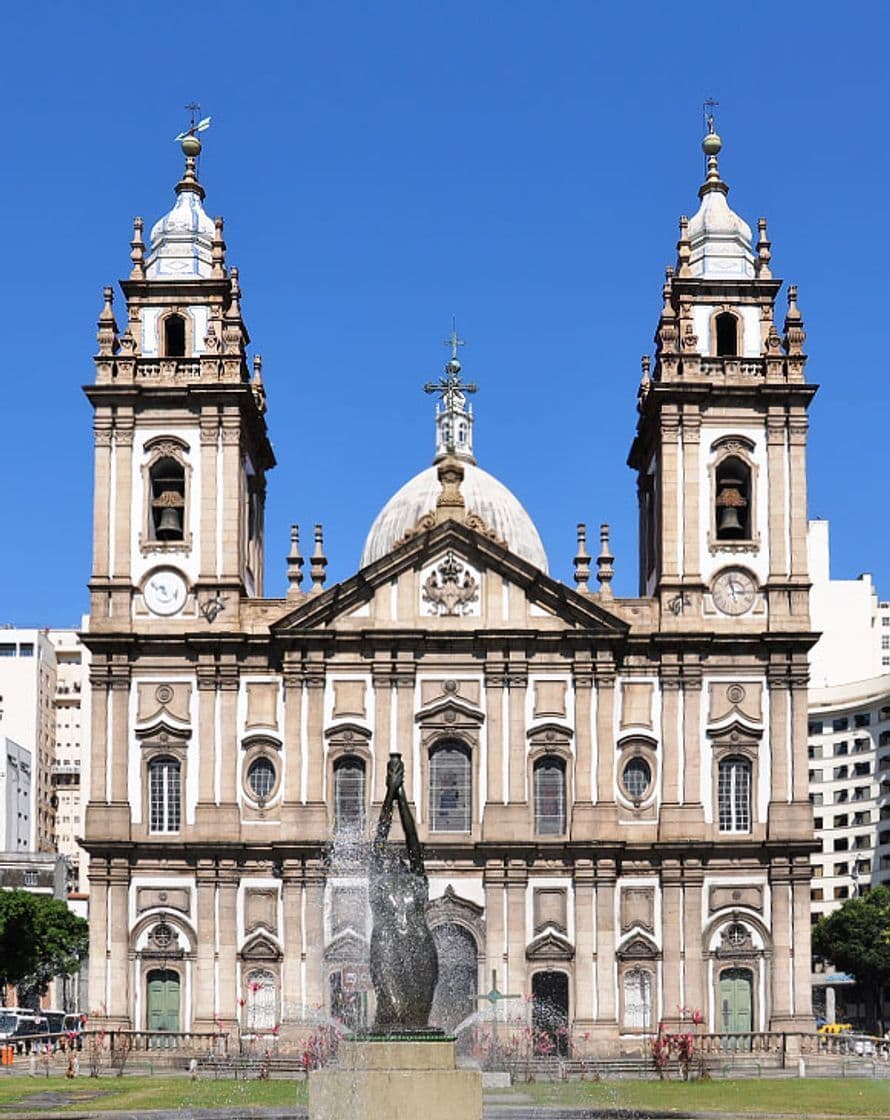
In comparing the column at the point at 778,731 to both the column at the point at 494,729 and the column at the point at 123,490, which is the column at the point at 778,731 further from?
the column at the point at 123,490

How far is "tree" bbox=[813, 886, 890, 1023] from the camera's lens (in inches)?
3516

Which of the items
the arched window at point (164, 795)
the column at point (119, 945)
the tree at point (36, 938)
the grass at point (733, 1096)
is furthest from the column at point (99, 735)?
the tree at point (36, 938)

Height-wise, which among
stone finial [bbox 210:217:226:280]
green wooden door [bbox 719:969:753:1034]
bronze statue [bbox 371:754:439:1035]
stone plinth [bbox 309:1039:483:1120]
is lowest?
green wooden door [bbox 719:969:753:1034]

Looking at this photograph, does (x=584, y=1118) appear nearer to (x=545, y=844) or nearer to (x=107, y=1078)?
(x=107, y=1078)

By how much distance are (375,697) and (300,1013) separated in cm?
882

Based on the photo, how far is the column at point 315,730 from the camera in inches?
Answer: 2346

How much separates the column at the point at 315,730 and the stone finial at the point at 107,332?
1110 centimetres

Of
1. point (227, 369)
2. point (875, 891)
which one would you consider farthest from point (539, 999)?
point (875, 891)

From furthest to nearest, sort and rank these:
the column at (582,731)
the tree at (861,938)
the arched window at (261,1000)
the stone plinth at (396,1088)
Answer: the tree at (861,938) < the column at (582,731) < the arched window at (261,1000) < the stone plinth at (396,1088)

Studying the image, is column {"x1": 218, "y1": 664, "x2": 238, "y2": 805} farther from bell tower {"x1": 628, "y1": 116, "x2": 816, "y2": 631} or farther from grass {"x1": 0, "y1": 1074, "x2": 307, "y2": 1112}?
bell tower {"x1": 628, "y1": 116, "x2": 816, "y2": 631}

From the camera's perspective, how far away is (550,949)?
193 feet

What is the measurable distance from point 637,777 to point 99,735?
15004 mm

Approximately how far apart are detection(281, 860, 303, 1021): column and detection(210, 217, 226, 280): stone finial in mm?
17447

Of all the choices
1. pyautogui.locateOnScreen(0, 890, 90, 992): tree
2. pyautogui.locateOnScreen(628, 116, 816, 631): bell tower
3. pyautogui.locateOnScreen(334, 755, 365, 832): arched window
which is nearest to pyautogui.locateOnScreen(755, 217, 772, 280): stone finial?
pyautogui.locateOnScreen(628, 116, 816, 631): bell tower
